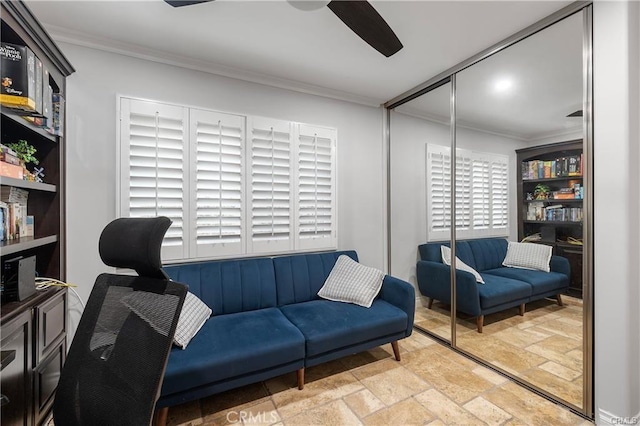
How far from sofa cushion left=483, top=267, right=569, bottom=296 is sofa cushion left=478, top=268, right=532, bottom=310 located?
0.12 ft

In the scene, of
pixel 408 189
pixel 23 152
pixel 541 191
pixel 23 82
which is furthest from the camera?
pixel 408 189

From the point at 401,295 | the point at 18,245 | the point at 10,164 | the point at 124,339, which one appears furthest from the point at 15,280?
the point at 401,295

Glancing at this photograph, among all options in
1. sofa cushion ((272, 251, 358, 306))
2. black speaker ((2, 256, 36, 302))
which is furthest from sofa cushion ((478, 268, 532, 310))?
black speaker ((2, 256, 36, 302))

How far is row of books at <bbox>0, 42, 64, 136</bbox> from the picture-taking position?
53.8 inches

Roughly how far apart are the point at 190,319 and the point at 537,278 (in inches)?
102

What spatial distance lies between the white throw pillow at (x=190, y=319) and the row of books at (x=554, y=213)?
8.32 feet

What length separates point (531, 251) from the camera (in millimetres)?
2145

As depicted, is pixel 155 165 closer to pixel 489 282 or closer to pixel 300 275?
pixel 300 275

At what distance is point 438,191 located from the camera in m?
3.02

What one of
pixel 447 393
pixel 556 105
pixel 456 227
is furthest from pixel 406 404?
pixel 556 105

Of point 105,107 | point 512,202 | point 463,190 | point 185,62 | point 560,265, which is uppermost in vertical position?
point 185,62

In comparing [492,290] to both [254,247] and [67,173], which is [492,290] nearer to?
[254,247]

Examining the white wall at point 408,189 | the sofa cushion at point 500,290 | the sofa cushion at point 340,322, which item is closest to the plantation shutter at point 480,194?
the sofa cushion at point 500,290

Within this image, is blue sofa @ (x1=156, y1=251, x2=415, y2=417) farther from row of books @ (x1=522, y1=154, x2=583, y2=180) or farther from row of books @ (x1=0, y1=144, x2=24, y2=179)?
row of books @ (x1=522, y1=154, x2=583, y2=180)
